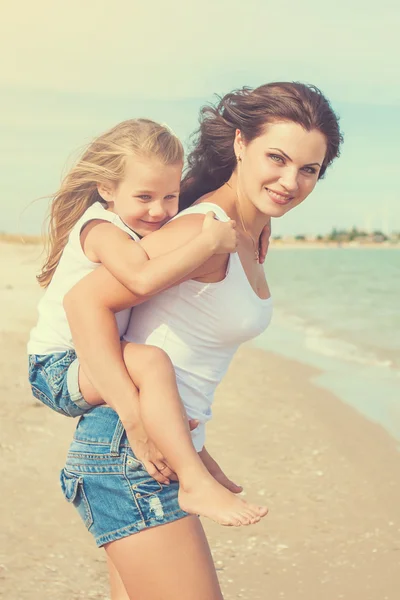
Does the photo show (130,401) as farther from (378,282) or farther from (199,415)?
(378,282)

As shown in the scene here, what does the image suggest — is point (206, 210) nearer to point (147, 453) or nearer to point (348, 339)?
point (147, 453)

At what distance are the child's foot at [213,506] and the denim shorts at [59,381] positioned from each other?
1.29 feet

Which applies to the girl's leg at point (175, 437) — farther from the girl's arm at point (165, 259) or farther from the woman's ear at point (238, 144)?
the woman's ear at point (238, 144)

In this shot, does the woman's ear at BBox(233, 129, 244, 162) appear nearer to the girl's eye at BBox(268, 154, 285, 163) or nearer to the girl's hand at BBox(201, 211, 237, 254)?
the girl's eye at BBox(268, 154, 285, 163)

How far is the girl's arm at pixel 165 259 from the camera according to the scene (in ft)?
7.63

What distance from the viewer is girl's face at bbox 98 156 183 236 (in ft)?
9.02

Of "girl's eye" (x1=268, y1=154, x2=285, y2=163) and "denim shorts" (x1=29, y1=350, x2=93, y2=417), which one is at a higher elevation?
"girl's eye" (x1=268, y1=154, x2=285, y2=163)

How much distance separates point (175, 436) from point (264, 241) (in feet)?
2.80

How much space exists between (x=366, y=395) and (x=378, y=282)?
22.3 metres

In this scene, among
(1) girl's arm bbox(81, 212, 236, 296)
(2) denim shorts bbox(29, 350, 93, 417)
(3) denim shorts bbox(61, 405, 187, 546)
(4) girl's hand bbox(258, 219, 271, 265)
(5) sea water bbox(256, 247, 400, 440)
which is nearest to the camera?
(1) girl's arm bbox(81, 212, 236, 296)

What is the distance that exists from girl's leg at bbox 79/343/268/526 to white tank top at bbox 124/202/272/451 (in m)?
0.08

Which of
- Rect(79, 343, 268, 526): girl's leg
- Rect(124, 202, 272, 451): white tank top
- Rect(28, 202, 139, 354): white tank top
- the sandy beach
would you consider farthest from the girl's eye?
the sandy beach

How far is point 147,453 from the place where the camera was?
239cm

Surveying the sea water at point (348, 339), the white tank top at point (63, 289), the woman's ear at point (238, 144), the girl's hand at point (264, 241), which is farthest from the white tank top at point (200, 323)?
the sea water at point (348, 339)
